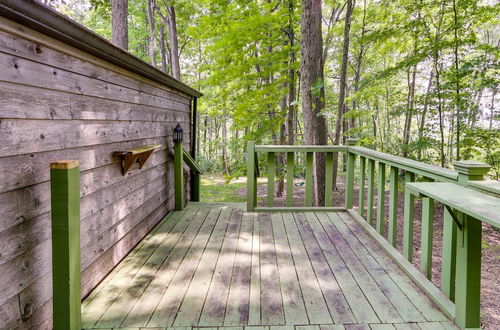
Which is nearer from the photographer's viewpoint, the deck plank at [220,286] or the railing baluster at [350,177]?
the deck plank at [220,286]

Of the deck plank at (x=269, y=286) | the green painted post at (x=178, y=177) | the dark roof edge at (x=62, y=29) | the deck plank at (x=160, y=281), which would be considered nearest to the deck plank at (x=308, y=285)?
the deck plank at (x=269, y=286)

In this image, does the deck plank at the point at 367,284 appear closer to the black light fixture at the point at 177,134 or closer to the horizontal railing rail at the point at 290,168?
the horizontal railing rail at the point at 290,168

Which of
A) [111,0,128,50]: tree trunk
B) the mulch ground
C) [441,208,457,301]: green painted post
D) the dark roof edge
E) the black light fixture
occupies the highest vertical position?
[111,0,128,50]: tree trunk

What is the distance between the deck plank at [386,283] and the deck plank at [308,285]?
17.5 inches

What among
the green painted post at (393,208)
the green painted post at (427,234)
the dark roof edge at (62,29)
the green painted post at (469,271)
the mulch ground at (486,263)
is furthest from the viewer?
the mulch ground at (486,263)

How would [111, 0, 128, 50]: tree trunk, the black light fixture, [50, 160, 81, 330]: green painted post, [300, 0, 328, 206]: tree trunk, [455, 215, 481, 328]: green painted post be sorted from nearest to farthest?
1. [50, 160, 81, 330]: green painted post
2. [455, 215, 481, 328]: green painted post
3. the black light fixture
4. [300, 0, 328, 206]: tree trunk
5. [111, 0, 128, 50]: tree trunk

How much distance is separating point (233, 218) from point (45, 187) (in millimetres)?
2431

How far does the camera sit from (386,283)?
7.39ft

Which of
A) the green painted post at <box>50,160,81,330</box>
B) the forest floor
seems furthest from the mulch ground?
the green painted post at <box>50,160,81,330</box>

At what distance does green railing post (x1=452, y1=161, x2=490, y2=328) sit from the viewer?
164 cm

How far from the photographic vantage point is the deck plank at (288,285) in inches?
72.2

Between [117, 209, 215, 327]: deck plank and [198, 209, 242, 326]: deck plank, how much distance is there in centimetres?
32

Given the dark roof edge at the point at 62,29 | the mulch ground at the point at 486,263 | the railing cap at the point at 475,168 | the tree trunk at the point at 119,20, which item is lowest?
the mulch ground at the point at 486,263

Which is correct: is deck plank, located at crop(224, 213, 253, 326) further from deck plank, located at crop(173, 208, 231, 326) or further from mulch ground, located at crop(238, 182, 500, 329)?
mulch ground, located at crop(238, 182, 500, 329)
